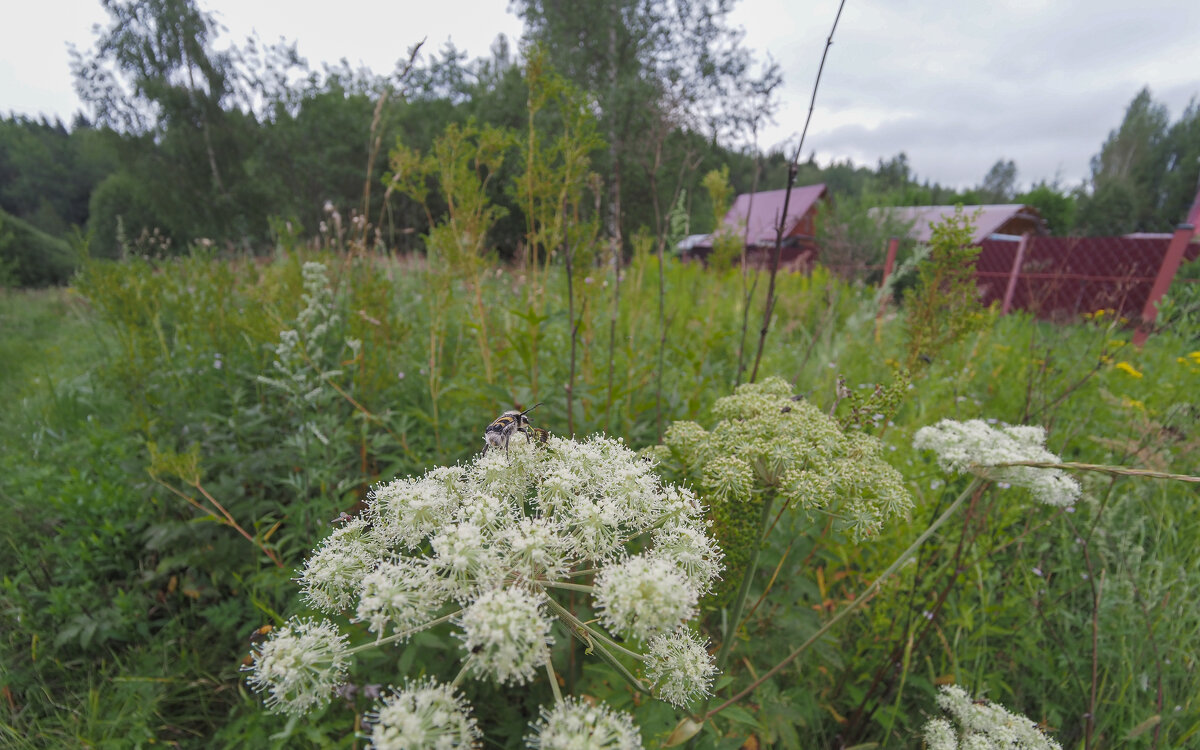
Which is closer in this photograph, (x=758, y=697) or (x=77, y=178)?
(x=758, y=697)

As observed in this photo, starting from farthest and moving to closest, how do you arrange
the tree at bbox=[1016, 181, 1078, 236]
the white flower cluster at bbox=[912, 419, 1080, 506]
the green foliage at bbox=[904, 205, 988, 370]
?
the tree at bbox=[1016, 181, 1078, 236] → the green foliage at bbox=[904, 205, 988, 370] → the white flower cluster at bbox=[912, 419, 1080, 506]

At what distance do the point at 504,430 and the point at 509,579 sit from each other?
42cm

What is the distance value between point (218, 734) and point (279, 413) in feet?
6.97

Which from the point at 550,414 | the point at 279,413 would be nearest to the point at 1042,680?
the point at 550,414

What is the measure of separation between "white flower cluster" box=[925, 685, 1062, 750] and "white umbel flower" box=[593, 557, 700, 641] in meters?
1.49

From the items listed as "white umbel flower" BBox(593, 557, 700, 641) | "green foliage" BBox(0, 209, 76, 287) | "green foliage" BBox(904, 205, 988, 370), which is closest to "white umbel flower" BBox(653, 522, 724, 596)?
"white umbel flower" BBox(593, 557, 700, 641)

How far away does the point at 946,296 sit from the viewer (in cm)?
295

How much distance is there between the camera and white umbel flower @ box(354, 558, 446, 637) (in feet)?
3.54

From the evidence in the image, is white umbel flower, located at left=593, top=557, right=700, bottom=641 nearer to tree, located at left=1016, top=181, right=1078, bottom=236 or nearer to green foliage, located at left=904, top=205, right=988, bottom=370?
green foliage, located at left=904, top=205, right=988, bottom=370

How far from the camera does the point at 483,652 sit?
97 cm

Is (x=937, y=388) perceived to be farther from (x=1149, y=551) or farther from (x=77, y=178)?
(x=77, y=178)

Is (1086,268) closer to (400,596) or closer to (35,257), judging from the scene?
(400,596)

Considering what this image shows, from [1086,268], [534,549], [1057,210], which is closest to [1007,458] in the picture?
[534,549]

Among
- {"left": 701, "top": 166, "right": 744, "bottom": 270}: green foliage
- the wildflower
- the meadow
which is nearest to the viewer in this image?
the meadow
